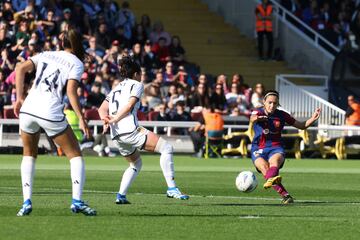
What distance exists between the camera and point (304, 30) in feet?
141

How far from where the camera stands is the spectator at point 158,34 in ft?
128

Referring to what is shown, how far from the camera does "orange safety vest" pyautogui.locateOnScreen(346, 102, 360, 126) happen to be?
35.2m

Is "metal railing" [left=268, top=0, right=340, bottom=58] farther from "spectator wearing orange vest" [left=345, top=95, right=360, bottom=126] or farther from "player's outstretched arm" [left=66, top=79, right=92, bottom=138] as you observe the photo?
"player's outstretched arm" [left=66, top=79, right=92, bottom=138]

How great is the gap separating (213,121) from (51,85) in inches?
786

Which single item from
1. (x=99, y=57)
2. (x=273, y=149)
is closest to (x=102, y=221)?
(x=273, y=149)

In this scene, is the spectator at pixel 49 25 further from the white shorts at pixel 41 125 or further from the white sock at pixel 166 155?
the white shorts at pixel 41 125

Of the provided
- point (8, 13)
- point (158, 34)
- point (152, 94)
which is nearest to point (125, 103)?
point (152, 94)

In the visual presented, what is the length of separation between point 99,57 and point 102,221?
74.8 ft

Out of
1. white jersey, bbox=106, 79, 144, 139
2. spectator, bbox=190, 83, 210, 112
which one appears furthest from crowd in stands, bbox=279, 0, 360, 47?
white jersey, bbox=106, 79, 144, 139

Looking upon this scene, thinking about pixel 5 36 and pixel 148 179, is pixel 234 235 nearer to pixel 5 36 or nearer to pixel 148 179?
pixel 148 179

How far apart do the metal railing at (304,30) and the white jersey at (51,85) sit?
28.4 m

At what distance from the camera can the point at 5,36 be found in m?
34.8

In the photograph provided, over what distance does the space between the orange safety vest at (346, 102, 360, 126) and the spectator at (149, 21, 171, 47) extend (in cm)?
660

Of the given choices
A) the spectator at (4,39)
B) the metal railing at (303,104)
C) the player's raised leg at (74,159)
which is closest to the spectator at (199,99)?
the metal railing at (303,104)
